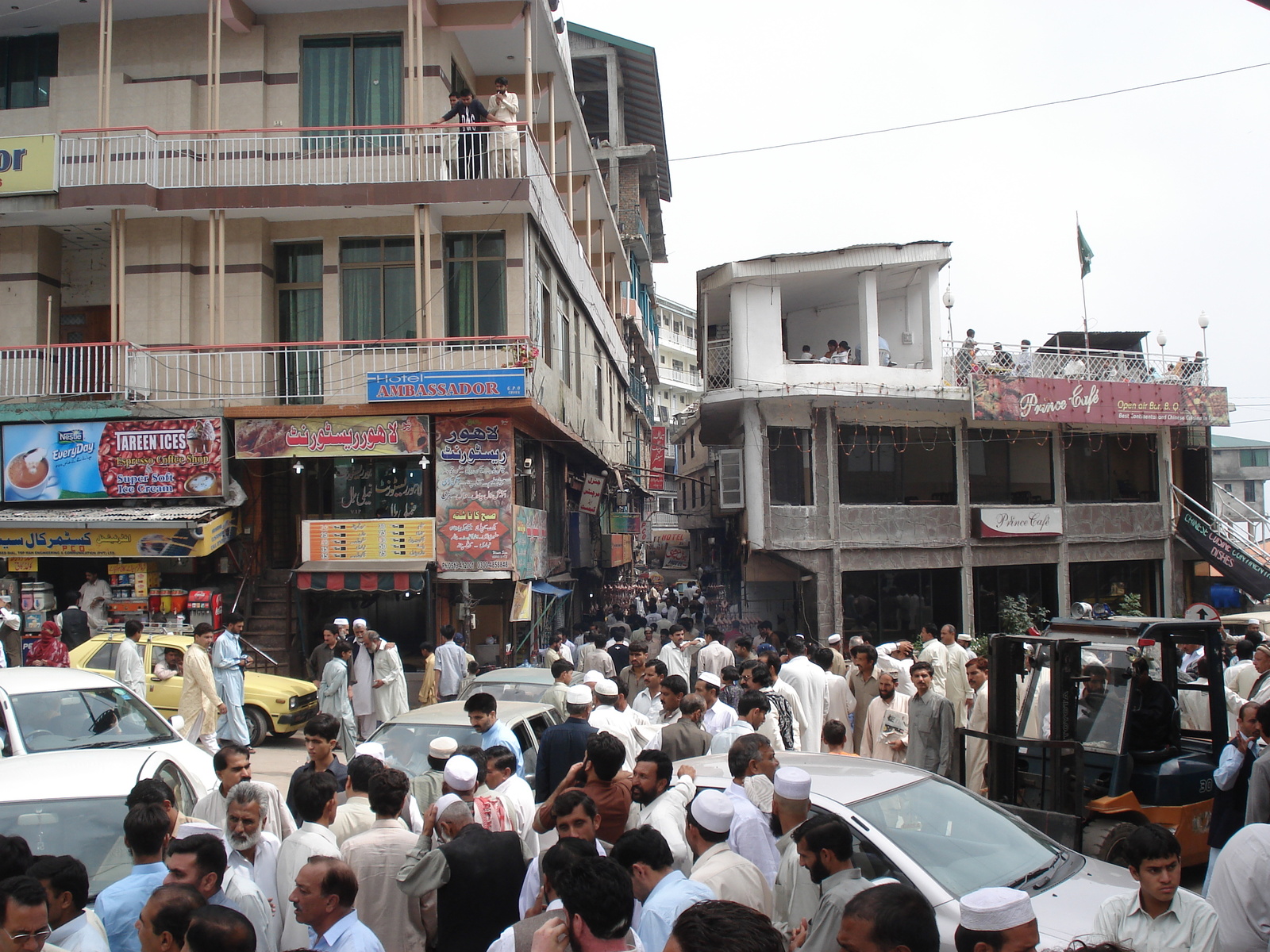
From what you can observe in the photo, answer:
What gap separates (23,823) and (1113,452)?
25212 millimetres

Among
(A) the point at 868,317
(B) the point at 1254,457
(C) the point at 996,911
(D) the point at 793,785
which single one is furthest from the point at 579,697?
(B) the point at 1254,457

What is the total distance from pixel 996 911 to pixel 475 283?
15.5 meters

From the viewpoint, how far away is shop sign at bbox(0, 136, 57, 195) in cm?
1625

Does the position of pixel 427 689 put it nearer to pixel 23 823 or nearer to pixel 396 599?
pixel 396 599

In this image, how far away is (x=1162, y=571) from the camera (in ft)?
Result: 80.7

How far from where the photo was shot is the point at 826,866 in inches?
162

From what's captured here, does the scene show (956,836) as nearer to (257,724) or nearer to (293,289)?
(257,724)

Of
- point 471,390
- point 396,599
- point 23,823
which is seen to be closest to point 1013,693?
point 23,823

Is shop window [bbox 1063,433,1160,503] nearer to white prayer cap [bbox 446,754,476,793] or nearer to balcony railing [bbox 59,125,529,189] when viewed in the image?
balcony railing [bbox 59,125,529,189]

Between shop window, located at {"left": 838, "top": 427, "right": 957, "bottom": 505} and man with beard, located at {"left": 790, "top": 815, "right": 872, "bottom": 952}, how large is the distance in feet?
59.7

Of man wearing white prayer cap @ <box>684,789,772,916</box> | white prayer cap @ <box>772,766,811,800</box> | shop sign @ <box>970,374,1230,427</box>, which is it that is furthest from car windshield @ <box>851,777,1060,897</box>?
shop sign @ <box>970,374,1230,427</box>

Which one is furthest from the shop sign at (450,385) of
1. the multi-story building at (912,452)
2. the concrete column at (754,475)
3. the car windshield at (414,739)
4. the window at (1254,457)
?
the window at (1254,457)

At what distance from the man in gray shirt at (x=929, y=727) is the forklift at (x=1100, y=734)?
0.22m

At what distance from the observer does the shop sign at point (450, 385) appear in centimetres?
1513
